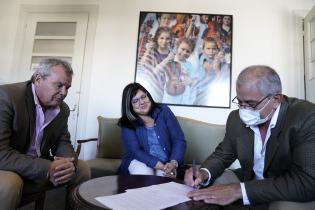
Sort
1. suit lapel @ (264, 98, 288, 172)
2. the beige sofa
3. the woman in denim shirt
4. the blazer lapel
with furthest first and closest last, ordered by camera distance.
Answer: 1. the beige sofa
2. the woman in denim shirt
3. the blazer lapel
4. suit lapel @ (264, 98, 288, 172)

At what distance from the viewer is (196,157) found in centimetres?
267

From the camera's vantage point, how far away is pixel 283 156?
3.81 feet

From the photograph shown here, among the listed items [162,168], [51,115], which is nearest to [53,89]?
[51,115]

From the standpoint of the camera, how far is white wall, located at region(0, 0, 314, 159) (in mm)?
2979

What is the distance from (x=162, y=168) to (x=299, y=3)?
8.54ft

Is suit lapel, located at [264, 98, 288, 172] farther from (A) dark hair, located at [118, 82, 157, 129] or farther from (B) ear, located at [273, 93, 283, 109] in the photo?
(A) dark hair, located at [118, 82, 157, 129]

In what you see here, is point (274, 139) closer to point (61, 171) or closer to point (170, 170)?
point (170, 170)

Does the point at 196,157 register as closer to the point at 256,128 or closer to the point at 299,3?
the point at 256,128

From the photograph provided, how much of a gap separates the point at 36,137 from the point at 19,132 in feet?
0.54

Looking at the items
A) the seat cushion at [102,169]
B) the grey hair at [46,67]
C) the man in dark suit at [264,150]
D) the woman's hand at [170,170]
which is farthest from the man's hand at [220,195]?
the seat cushion at [102,169]

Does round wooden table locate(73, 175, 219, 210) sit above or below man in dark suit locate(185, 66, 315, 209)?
below

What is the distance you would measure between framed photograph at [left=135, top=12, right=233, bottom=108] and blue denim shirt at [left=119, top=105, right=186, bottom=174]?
88cm

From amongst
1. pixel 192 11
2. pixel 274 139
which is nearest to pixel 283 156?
pixel 274 139

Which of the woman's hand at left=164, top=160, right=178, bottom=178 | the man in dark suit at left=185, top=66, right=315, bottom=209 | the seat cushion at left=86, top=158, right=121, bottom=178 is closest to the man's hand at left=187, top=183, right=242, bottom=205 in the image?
the man in dark suit at left=185, top=66, right=315, bottom=209
